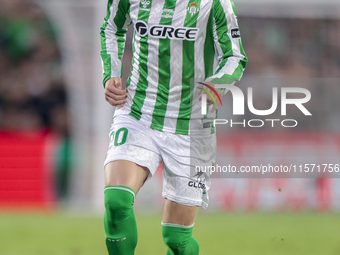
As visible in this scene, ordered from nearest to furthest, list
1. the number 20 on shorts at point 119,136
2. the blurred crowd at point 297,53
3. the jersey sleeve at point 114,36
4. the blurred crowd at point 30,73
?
the number 20 on shorts at point 119,136 < the jersey sleeve at point 114,36 < the blurred crowd at point 297,53 < the blurred crowd at point 30,73

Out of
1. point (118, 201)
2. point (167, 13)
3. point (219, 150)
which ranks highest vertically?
point (167, 13)

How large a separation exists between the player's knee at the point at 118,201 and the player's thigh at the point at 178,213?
1.48 ft

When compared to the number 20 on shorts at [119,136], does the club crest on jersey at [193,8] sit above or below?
above

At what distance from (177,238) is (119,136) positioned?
2.32 feet

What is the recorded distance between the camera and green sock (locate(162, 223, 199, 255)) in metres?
3.19

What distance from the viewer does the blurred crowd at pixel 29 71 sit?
10477 millimetres

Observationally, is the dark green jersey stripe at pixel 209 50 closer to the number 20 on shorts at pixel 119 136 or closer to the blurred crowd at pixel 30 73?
the number 20 on shorts at pixel 119 136

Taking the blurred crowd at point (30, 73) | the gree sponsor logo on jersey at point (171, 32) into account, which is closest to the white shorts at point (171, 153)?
the gree sponsor logo on jersey at point (171, 32)

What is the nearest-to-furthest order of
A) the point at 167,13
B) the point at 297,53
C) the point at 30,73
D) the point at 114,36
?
the point at 167,13
the point at 114,36
the point at 297,53
the point at 30,73

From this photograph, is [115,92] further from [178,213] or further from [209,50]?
[178,213]

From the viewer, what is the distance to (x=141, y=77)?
325cm

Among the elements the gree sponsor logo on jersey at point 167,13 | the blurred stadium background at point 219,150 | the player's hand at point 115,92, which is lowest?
the blurred stadium background at point 219,150

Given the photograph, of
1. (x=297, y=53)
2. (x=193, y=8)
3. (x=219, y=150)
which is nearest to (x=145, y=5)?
(x=193, y=8)

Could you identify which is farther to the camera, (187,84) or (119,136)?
(187,84)
